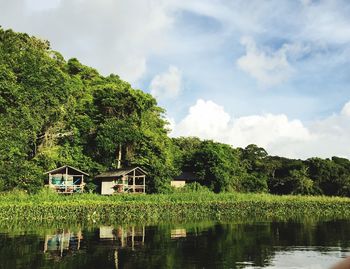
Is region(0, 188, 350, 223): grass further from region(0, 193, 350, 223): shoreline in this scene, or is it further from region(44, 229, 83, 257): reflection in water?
region(44, 229, 83, 257): reflection in water

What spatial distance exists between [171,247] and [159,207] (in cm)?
1744

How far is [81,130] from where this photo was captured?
154 feet

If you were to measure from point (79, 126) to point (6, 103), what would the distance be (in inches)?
379

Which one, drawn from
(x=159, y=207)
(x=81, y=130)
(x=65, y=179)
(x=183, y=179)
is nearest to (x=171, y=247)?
(x=159, y=207)

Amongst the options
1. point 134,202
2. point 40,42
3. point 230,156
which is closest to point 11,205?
point 134,202

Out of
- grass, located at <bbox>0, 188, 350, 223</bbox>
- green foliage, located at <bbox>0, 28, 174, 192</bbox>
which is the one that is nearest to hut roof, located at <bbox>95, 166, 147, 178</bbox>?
green foliage, located at <bbox>0, 28, 174, 192</bbox>

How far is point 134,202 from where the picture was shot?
36781 millimetres

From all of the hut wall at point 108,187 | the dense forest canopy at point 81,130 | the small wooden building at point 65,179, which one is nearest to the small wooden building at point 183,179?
the dense forest canopy at point 81,130

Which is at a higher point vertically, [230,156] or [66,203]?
[230,156]

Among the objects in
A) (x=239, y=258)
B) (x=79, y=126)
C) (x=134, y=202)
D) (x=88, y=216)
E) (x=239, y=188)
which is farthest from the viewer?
(x=239, y=188)

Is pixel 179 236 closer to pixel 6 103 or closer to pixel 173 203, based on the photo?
pixel 173 203

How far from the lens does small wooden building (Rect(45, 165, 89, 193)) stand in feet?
136

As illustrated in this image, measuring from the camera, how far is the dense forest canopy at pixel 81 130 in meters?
38.4

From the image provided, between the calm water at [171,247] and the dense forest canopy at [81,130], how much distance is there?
14.8 meters
